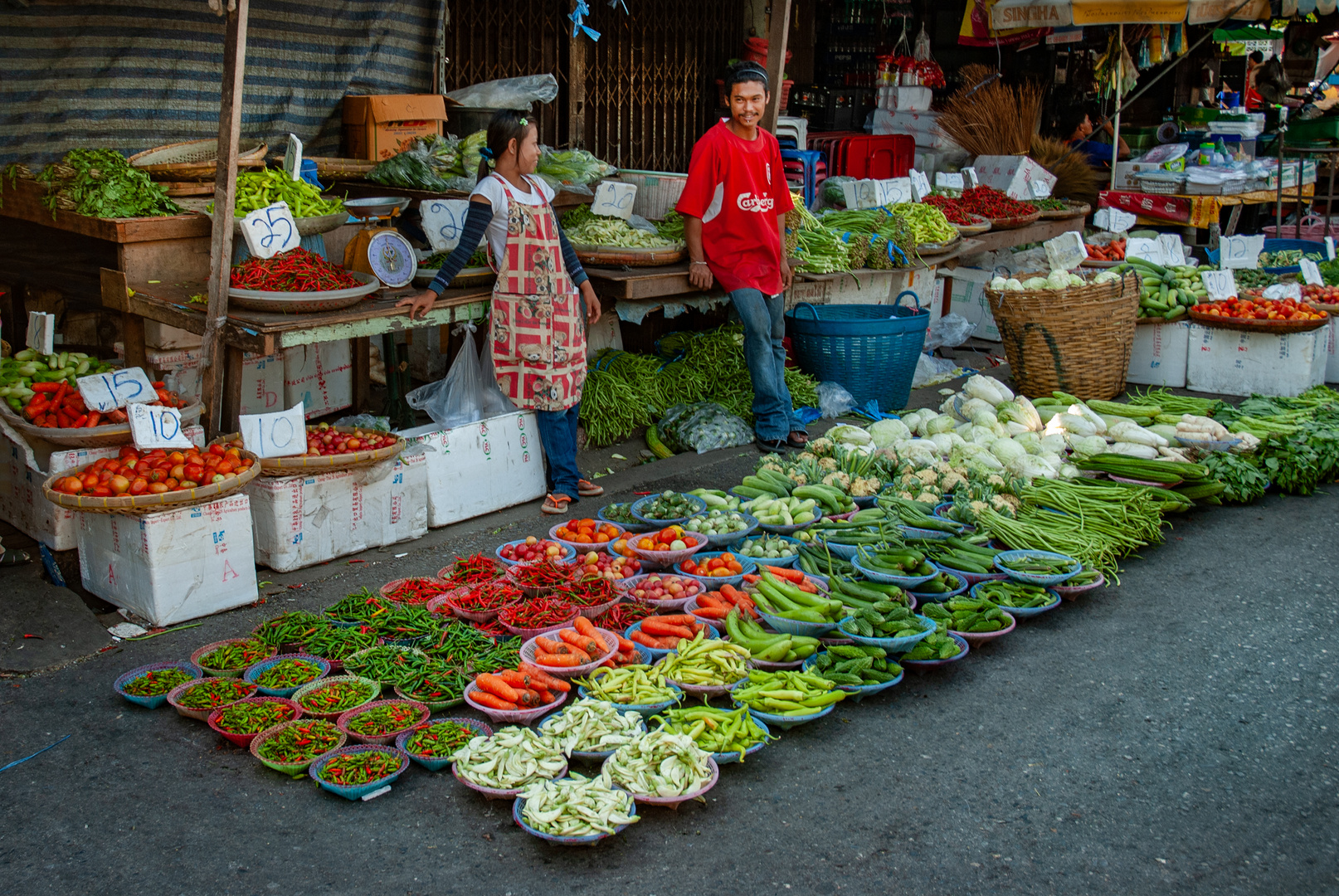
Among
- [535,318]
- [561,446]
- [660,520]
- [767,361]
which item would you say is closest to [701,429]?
[767,361]

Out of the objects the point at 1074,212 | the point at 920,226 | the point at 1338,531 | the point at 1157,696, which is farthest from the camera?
the point at 1074,212

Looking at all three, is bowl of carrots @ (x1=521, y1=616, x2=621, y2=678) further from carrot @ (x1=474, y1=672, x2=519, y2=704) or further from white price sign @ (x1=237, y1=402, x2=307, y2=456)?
white price sign @ (x1=237, y1=402, x2=307, y2=456)

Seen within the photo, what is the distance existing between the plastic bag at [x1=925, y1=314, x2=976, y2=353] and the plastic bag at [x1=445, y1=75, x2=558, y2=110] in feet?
12.4

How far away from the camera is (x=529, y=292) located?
18.4ft

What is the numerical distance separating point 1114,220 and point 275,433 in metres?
8.43

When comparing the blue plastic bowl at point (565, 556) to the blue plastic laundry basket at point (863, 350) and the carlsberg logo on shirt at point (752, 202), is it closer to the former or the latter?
the carlsberg logo on shirt at point (752, 202)

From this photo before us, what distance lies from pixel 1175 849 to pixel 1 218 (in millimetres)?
6464

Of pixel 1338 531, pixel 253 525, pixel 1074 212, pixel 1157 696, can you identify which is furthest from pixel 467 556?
pixel 1074 212

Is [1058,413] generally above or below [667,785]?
above

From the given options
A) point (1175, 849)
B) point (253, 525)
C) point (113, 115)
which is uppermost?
point (113, 115)

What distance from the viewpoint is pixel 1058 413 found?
6.56m

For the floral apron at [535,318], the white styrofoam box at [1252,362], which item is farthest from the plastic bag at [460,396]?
the white styrofoam box at [1252,362]

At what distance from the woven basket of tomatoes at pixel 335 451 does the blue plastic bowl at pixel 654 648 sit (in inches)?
60.2

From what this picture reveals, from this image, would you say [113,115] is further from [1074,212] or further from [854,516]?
[1074,212]
